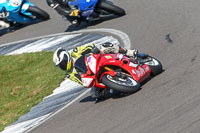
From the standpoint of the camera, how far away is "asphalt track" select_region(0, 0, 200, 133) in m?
6.95

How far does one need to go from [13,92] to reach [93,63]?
5383 mm

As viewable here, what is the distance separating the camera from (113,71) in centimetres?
856

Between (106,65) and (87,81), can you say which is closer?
(87,81)

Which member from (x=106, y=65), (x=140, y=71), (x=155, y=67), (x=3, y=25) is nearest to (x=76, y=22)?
(x=3, y=25)

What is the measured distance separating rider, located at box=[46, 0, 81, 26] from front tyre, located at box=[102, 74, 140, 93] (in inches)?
294

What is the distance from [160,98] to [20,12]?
1183 cm

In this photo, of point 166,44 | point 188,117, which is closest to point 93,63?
point 188,117

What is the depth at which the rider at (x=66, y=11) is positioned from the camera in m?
15.5

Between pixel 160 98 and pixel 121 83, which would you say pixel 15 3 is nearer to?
pixel 121 83

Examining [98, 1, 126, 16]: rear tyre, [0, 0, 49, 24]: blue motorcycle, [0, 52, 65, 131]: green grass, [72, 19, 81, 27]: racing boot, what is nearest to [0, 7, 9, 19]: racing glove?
[0, 0, 49, 24]: blue motorcycle

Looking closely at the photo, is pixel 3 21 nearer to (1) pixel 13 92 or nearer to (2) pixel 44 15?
(2) pixel 44 15

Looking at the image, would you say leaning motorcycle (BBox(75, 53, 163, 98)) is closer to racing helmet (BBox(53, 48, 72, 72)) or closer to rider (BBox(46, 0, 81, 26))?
racing helmet (BBox(53, 48, 72, 72))

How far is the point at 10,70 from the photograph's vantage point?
1462 centimetres

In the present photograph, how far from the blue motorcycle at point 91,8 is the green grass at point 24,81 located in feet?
7.34
